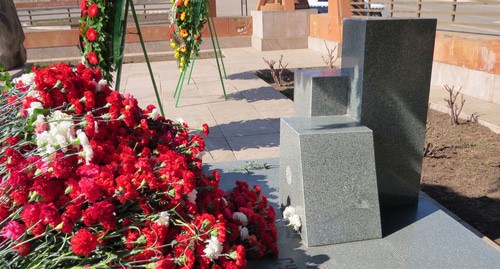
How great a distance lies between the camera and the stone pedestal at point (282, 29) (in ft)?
43.1

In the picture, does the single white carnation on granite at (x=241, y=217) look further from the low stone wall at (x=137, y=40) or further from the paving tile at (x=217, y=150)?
the low stone wall at (x=137, y=40)

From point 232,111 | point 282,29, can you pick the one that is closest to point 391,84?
point 232,111

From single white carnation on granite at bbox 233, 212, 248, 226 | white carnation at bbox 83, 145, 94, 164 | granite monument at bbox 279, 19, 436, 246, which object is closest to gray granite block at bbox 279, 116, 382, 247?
granite monument at bbox 279, 19, 436, 246

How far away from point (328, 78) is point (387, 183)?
0.78 meters

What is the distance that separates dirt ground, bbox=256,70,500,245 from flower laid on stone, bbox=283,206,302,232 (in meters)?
1.66

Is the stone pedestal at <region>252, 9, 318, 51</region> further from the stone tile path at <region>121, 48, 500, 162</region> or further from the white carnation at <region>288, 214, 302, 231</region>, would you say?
the white carnation at <region>288, 214, 302, 231</region>

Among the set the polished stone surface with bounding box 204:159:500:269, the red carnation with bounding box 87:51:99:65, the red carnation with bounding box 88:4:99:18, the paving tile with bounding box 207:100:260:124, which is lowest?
the paving tile with bounding box 207:100:260:124

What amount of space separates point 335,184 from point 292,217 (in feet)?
1.00

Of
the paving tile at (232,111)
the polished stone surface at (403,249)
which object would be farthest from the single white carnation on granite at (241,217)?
the paving tile at (232,111)

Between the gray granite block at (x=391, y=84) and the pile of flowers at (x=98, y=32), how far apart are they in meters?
2.30

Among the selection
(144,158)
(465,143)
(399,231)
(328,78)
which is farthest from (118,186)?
(465,143)

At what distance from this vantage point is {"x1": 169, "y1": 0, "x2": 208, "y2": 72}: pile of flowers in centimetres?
704

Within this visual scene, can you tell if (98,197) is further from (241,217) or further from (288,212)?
(288,212)

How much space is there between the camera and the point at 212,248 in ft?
6.40
